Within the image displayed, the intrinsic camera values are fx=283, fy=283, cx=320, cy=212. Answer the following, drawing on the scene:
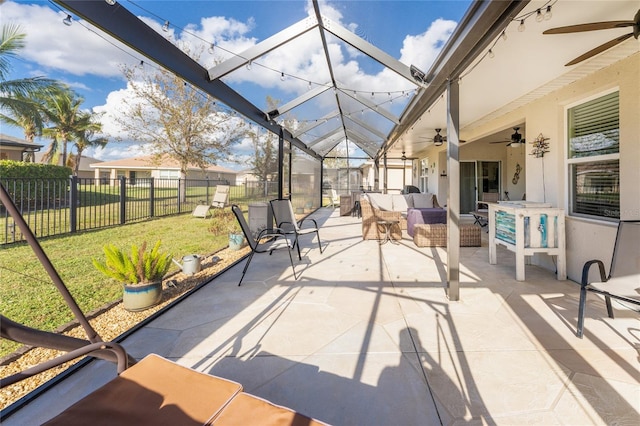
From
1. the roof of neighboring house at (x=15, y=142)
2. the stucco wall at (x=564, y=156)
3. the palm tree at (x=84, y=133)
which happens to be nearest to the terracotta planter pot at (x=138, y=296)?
the roof of neighboring house at (x=15, y=142)

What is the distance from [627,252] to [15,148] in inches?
225

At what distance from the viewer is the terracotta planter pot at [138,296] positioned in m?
2.65

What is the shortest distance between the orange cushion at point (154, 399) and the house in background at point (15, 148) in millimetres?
2816

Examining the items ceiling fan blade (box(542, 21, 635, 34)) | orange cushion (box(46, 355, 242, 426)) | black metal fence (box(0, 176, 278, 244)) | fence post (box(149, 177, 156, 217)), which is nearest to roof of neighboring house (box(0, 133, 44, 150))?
black metal fence (box(0, 176, 278, 244))

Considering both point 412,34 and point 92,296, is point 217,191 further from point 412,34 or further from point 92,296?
point 412,34

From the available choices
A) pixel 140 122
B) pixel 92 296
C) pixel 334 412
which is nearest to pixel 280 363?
pixel 334 412

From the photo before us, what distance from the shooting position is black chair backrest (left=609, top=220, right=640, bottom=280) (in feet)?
7.75

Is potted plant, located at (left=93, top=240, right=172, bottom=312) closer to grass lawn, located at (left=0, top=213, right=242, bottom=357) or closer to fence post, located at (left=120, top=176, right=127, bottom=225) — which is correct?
grass lawn, located at (left=0, top=213, right=242, bottom=357)

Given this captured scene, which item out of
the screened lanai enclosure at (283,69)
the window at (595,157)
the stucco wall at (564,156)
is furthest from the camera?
the window at (595,157)

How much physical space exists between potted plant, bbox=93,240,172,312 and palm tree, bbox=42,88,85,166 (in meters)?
1.78

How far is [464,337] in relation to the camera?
221 cm

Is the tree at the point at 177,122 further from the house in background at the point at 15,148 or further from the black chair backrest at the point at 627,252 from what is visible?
the black chair backrest at the point at 627,252

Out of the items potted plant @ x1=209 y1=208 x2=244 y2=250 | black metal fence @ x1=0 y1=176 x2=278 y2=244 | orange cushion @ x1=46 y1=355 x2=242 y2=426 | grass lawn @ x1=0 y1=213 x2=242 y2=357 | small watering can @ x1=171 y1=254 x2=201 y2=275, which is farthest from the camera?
potted plant @ x1=209 y1=208 x2=244 y2=250

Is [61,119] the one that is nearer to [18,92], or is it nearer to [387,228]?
[18,92]
